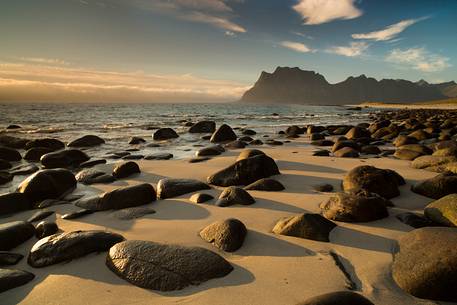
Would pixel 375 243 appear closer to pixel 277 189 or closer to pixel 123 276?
pixel 277 189

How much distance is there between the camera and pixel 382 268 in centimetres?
296

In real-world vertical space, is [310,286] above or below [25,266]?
above

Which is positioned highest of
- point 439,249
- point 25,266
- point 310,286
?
point 439,249

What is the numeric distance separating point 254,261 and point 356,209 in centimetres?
171

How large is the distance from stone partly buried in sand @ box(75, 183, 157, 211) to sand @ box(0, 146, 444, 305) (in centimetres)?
19

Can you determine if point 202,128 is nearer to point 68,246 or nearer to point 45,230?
point 45,230

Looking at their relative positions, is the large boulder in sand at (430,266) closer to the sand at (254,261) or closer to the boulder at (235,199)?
the sand at (254,261)

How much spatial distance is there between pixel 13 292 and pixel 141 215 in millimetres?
1992

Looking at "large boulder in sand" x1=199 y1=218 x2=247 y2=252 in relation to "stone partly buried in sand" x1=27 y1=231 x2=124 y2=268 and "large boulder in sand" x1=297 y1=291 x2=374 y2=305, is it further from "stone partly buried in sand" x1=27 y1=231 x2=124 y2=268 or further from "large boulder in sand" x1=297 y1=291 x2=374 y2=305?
"large boulder in sand" x1=297 y1=291 x2=374 y2=305

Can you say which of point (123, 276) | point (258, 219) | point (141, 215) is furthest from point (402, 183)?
point (123, 276)

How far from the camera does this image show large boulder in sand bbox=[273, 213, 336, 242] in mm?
3591

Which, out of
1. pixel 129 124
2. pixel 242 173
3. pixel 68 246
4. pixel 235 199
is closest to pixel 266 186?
Result: pixel 242 173

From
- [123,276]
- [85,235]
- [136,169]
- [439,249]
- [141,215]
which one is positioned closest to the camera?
[439,249]

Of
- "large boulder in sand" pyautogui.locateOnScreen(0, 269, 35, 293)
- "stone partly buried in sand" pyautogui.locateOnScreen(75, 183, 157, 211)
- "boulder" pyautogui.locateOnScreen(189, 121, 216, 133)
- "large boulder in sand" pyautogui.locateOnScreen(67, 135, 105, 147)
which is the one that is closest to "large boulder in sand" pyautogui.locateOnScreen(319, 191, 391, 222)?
"stone partly buried in sand" pyautogui.locateOnScreen(75, 183, 157, 211)
